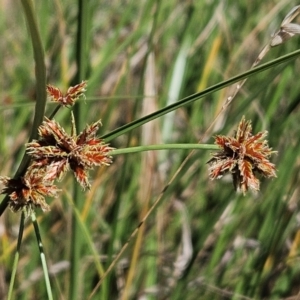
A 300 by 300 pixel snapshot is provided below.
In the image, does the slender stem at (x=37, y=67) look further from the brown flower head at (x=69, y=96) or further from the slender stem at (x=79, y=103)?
the slender stem at (x=79, y=103)

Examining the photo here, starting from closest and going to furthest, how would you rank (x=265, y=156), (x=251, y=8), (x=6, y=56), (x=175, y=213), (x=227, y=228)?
(x=265, y=156), (x=227, y=228), (x=175, y=213), (x=251, y=8), (x=6, y=56)

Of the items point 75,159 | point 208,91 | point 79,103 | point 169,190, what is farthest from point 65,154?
point 169,190

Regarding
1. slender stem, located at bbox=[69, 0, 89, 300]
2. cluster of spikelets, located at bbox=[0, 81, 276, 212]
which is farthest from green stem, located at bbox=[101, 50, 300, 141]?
slender stem, located at bbox=[69, 0, 89, 300]

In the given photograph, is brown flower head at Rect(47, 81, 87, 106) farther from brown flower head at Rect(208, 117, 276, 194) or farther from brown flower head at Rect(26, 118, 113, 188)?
brown flower head at Rect(208, 117, 276, 194)

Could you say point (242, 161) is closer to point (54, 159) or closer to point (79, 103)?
point (54, 159)

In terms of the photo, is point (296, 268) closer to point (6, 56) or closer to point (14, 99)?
point (14, 99)

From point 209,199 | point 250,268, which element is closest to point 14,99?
point 209,199

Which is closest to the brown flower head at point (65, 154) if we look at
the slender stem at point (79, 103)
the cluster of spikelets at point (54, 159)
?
the cluster of spikelets at point (54, 159)

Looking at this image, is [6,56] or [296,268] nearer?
[296,268]
